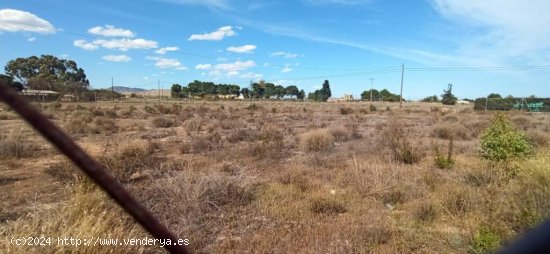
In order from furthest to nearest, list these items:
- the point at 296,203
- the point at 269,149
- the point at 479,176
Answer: the point at 269,149 → the point at 479,176 → the point at 296,203

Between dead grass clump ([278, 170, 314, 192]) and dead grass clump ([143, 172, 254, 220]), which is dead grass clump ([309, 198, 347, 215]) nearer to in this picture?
dead grass clump ([278, 170, 314, 192])

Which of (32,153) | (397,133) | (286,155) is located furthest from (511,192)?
(32,153)

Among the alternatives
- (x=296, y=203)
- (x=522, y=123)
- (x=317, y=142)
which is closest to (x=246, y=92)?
(x=522, y=123)

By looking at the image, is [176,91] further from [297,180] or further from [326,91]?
[297,180]

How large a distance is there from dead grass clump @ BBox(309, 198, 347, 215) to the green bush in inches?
188

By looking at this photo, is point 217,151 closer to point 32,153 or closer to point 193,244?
point 32,153

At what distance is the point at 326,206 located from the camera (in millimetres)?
7430

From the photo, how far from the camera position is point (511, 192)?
623 centimetres

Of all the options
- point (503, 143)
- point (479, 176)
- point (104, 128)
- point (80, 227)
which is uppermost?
point (503, 143)

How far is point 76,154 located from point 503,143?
10722 millimetres

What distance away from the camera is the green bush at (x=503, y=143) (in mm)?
9751

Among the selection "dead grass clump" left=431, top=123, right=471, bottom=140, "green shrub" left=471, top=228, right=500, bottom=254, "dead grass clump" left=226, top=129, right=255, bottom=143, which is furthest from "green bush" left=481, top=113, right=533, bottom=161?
"dead grass clump" left=226, top=129, right=255, bottom=143

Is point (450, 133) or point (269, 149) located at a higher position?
point (450, 133)

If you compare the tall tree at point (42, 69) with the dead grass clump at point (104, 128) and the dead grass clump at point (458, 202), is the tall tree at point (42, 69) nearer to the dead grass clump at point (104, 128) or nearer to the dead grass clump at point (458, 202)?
the dead grass clump at point (104, 128)
